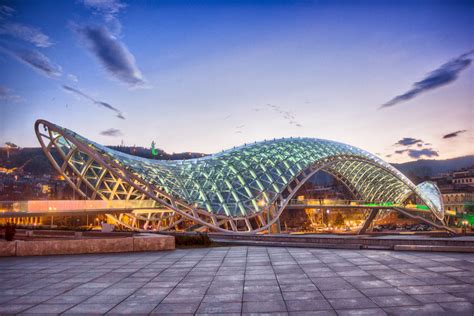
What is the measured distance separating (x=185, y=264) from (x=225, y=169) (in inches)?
1512

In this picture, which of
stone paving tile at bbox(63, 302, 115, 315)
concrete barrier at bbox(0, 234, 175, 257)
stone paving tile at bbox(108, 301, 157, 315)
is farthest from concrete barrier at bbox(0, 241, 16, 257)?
stone paving tile at bbox(108, 301, 157, 315)

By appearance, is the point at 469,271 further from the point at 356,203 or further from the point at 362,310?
the point at 356,203

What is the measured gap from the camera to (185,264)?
15.8m

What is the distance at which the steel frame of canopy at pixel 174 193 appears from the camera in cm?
3720

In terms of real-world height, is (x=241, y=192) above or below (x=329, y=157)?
below

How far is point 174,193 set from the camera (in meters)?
43.3

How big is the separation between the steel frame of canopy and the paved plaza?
20509 mm

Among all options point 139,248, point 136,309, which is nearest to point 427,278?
point 136,309

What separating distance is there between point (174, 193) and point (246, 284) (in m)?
32.6

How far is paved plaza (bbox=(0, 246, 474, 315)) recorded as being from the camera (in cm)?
905

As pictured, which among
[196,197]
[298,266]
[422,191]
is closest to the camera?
[298,266]

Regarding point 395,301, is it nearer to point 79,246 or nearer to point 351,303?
point 351,303

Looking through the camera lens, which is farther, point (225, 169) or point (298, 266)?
point (225, 169)

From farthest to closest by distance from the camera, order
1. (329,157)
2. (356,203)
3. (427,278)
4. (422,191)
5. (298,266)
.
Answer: (422,191)
(356,203)
(329,157)
(298,266)
(427,278)
